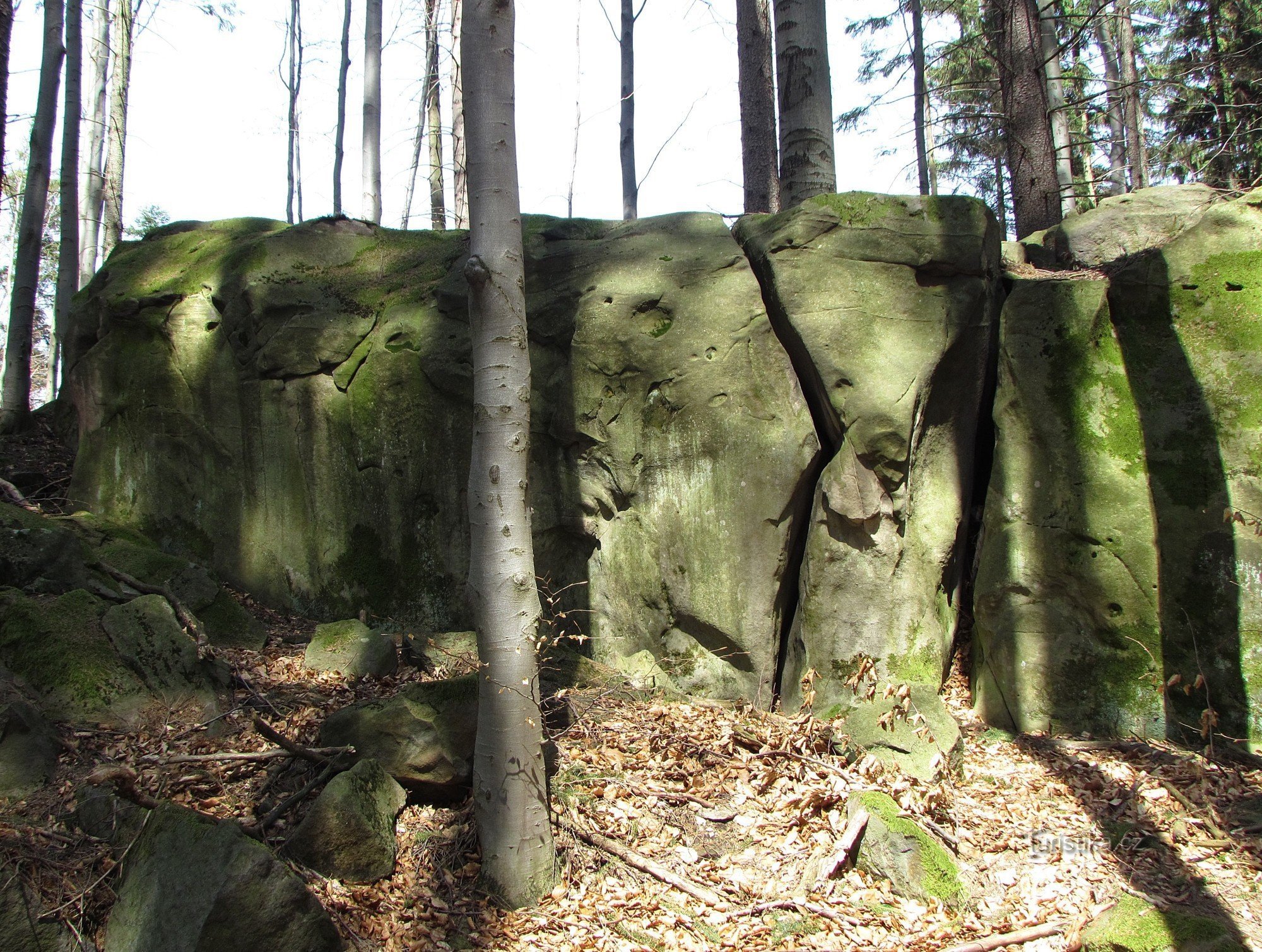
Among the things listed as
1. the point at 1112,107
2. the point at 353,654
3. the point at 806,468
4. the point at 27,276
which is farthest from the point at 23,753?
the point at 1112,107

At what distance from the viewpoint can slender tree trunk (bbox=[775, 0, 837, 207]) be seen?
845 cm

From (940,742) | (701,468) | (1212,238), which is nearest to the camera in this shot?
(940,742)

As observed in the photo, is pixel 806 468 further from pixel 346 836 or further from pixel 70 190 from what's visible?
pixel 70 190

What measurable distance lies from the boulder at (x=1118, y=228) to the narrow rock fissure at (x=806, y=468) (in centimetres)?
289

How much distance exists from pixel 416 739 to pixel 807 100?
7.12m

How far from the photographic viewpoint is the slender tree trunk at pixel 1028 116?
907 centimetres

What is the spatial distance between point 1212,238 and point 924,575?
3441 millimetres

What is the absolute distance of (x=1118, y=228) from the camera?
7871 millimetres

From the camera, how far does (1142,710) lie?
20.1 feet

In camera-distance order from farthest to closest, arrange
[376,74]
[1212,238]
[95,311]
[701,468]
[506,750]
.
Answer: [376,74] → [95,311] → [701,468] → [1212,238] → [506,750]

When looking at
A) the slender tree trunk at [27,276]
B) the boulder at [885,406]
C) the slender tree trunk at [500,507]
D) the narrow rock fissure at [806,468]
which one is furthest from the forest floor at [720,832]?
the slender tree trunk at [27,276]

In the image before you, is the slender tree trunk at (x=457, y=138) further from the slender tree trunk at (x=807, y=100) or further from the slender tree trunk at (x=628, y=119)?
the slender tree trunk at (x=807, y=100)

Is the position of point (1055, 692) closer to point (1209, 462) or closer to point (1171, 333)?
point (1209, 462)

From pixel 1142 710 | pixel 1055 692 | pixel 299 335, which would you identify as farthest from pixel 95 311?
pixel 1142 710
